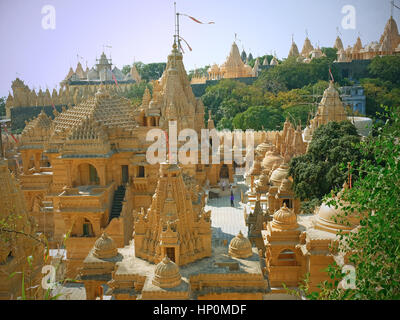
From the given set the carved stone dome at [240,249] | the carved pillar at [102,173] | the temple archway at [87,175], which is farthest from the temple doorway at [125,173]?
the carved stone dome at [240,249]

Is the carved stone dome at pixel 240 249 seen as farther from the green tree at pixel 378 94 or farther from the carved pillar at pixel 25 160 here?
the green tree at pixel 378 94

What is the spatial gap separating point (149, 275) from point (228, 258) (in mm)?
3016

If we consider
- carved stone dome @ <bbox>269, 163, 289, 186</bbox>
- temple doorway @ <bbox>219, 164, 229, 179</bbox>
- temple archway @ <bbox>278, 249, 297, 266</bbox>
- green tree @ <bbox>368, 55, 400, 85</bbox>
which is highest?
green tree @ <bbox>368, 55, 400, 85</bbox>

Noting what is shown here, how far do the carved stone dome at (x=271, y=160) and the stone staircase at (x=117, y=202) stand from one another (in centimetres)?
1131

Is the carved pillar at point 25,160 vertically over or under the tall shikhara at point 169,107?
under

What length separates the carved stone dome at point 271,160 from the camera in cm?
3060

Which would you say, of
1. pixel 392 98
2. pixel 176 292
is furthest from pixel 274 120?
pixel 176 292

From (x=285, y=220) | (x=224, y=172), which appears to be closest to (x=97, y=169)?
(x=285, y=220)

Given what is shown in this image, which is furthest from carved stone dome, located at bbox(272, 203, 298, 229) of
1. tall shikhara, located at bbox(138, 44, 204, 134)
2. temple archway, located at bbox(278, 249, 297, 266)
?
tall shikhara, located at bbox(138, 44, 204, 134)

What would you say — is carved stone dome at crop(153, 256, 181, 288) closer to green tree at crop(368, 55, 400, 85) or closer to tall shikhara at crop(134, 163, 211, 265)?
tall shikhara at crop(134, 163, 211, 265)

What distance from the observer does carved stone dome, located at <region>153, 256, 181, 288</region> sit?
40.4ft

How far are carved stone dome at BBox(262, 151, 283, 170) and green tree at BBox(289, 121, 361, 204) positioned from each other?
5906 millimetres

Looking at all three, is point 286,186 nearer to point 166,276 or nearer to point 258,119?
point 166,276

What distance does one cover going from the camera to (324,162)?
2295 cm
